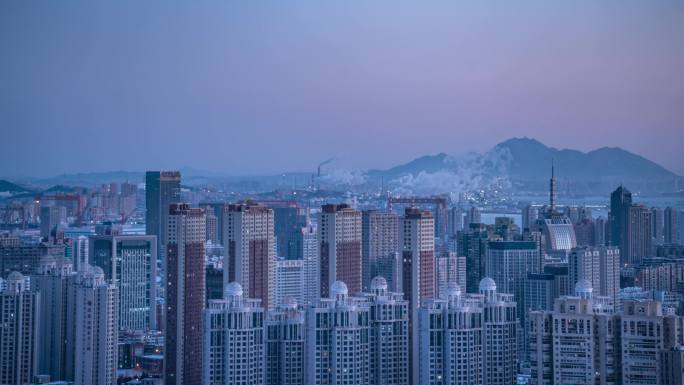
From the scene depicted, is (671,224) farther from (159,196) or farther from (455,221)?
(159,196)

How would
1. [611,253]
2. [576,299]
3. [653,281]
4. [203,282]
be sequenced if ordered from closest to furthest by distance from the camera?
[576,299]
[203,282]
[653,281]
[611,253]

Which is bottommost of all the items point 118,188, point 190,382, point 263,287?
point 190,382

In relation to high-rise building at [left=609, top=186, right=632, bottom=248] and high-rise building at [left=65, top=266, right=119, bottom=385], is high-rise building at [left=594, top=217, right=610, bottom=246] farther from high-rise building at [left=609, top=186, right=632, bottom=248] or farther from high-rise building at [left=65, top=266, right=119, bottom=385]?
high-rise building at [left=65, top=266, right=119, bottom=385]

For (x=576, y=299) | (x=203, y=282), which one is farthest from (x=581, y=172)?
(x=576, y=299)

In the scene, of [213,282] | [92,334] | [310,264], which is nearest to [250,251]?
[213,282]

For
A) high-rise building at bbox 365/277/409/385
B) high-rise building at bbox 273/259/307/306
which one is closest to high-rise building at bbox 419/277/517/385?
high-rise building at bbox 365/277/409/385

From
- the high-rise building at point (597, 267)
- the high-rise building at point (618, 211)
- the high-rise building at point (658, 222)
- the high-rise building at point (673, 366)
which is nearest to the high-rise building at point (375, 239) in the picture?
the high-rise building at point (597, 267)

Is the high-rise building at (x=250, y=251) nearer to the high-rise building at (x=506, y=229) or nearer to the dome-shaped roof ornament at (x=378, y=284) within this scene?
the dome-shaped roof ornament at (x=378, y=284)

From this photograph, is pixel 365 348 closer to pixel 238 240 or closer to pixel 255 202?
pixel 238 240
